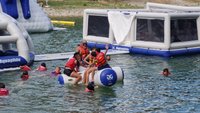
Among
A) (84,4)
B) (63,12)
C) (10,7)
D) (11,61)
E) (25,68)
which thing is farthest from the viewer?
(84,4)

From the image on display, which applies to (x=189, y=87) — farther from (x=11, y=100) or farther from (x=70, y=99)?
(x=11, y=100)

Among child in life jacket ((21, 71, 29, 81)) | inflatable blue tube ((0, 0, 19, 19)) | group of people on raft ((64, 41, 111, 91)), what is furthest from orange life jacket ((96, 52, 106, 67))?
inflatable blue tube ((0, 0, 19, 19))

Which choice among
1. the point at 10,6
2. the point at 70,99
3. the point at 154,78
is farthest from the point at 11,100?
the point at 10,6

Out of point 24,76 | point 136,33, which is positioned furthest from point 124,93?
point 136,33

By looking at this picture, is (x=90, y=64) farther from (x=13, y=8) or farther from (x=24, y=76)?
(x=13, y=8)

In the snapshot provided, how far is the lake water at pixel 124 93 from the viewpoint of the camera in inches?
693

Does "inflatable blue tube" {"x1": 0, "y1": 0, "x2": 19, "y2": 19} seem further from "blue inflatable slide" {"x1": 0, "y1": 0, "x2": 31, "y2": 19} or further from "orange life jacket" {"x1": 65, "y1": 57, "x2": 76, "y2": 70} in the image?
"orange life jacket" {"x1": 65, "y1": 57, "x2": 76, "y2": 70}

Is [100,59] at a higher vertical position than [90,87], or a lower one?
higher

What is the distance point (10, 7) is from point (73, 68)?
1964cm

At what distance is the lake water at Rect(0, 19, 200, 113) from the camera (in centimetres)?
1759

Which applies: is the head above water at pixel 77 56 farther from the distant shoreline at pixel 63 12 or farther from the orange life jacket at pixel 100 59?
the distant shoreline at pixel 63 12

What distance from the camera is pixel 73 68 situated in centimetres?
2117

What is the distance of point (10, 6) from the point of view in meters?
39.7

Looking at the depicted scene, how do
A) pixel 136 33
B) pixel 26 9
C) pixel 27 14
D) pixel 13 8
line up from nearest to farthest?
pixel 136 33
pixel 13 8
pixel 26 9
pixel 27 14
